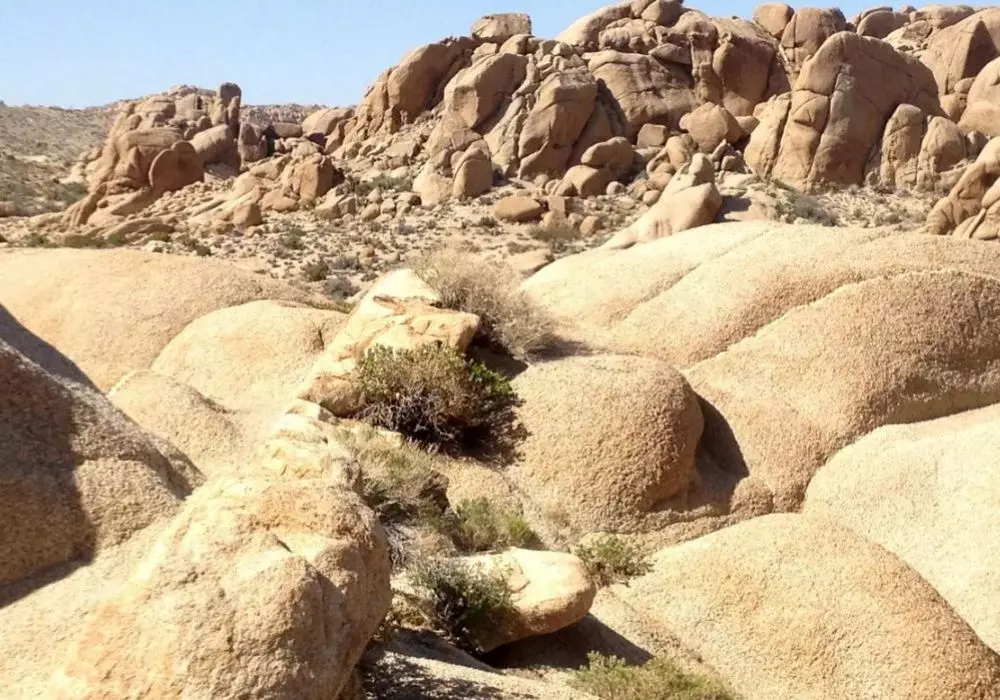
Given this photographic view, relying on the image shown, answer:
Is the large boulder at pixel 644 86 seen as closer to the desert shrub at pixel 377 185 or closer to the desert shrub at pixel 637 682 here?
the desert shrub at pixel 377 185

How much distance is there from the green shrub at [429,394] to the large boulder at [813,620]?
1.91 meters

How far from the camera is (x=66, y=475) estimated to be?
16.3 feet

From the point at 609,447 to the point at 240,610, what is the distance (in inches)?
201

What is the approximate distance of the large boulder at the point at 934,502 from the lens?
787 cm

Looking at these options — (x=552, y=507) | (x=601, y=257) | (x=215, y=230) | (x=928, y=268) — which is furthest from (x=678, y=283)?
(x=215, y=230)

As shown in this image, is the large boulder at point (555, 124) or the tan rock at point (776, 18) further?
the tan rock at point (776, 18)

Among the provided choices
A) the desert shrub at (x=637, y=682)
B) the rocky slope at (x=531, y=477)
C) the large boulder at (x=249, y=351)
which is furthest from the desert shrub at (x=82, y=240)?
the desert shrub at (x=637, y=682)

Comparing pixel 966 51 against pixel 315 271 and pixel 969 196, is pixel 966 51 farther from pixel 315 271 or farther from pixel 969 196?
pixel 315 271

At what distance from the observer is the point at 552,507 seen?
8281 mm

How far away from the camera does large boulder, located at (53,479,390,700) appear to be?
3604mm

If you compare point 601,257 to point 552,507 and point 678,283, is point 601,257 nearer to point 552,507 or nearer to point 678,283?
point 678,283

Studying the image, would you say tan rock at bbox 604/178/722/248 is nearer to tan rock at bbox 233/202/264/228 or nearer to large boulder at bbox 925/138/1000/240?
large boulder at bbox 925/138/1000/240

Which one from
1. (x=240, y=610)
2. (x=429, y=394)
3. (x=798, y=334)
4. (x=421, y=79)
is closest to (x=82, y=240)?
(x=421, y=79)

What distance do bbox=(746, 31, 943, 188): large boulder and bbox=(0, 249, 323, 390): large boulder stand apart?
26287mm
